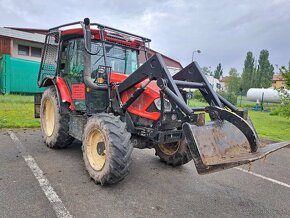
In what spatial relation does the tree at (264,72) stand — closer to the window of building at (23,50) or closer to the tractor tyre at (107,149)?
the window of building at (23,50)

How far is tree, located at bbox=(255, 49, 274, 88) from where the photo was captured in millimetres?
55688

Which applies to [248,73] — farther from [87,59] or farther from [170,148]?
[87,59]

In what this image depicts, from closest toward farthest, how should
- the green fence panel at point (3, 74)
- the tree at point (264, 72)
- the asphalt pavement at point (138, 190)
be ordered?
1. the asphalt pavement at point (138, 190)
2. the green fence panel at point (3, 74)
3. the tree at point (264, 72)

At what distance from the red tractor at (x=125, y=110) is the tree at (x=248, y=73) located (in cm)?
5317

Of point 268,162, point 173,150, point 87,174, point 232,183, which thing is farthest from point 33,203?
point 268,162

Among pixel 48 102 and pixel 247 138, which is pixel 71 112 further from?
pixel 247 138

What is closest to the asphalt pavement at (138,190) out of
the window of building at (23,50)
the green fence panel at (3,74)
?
the green fence panel at (3,74)

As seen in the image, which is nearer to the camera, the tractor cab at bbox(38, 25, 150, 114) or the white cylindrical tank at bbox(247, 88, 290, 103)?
the tractor cab at bbox(38, 25, 150, 114)

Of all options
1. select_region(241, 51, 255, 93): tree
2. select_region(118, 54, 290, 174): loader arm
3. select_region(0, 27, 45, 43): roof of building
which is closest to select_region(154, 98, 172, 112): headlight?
select_region(118, 54, 290, 174): loader arm

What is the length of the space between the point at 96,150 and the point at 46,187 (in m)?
0.94

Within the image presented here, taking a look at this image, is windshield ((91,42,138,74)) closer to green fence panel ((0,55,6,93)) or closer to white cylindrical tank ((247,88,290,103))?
green fence panel ((0,55,6,93))

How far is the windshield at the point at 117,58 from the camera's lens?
517cm

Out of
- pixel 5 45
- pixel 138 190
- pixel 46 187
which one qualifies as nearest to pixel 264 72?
pixel 5 45

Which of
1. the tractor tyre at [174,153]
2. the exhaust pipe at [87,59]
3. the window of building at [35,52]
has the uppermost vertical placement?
the window of building at [35,52]
